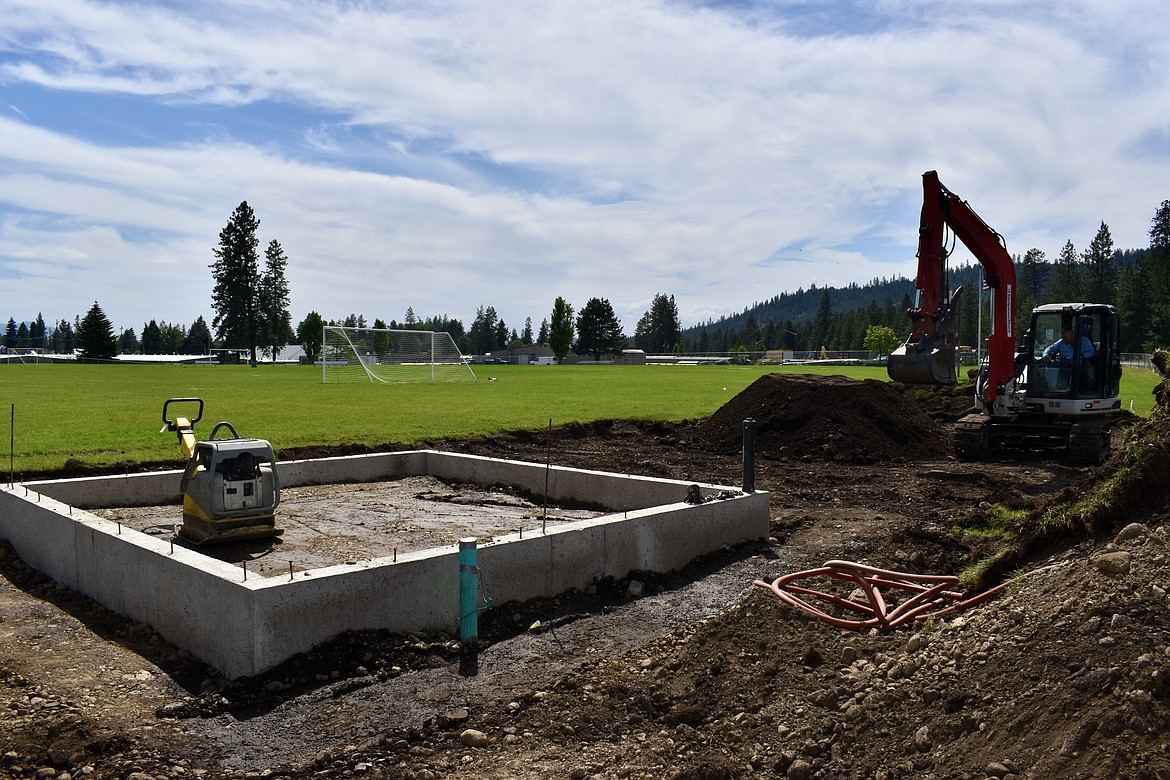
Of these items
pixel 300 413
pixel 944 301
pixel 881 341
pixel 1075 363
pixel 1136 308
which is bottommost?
pixel 300 413

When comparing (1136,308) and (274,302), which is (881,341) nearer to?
(1136,308)

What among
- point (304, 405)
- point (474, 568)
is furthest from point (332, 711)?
point (304, 405)

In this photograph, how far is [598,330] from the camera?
420ft

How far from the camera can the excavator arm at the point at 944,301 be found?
14.6 m

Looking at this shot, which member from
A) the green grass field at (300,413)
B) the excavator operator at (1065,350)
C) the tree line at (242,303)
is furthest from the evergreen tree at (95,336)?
the excavator operator at (1065,350)

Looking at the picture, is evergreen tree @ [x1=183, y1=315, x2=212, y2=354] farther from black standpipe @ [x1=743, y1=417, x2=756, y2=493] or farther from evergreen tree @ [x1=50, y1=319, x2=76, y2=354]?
black standpipe @ [x1=743, y1=417, x2=756, y2=493]

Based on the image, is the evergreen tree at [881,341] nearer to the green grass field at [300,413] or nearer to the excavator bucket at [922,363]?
the green grass field at [300,413]

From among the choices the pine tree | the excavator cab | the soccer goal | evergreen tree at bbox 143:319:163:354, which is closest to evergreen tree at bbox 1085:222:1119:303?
the pine tree

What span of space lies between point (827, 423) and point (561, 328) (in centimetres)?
10658

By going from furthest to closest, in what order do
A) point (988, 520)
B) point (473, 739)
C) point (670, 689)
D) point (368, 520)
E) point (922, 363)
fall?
point (922, 363)
point (988, 520)
point (368, 520)
point (670, 689)
point (473, 739)

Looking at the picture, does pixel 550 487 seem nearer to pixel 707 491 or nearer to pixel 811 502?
pixel 707 491

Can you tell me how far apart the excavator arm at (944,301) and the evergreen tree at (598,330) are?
111431mm

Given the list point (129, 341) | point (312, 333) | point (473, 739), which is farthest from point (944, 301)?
point (129, 341)

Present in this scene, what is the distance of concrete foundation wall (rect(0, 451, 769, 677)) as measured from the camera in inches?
218
